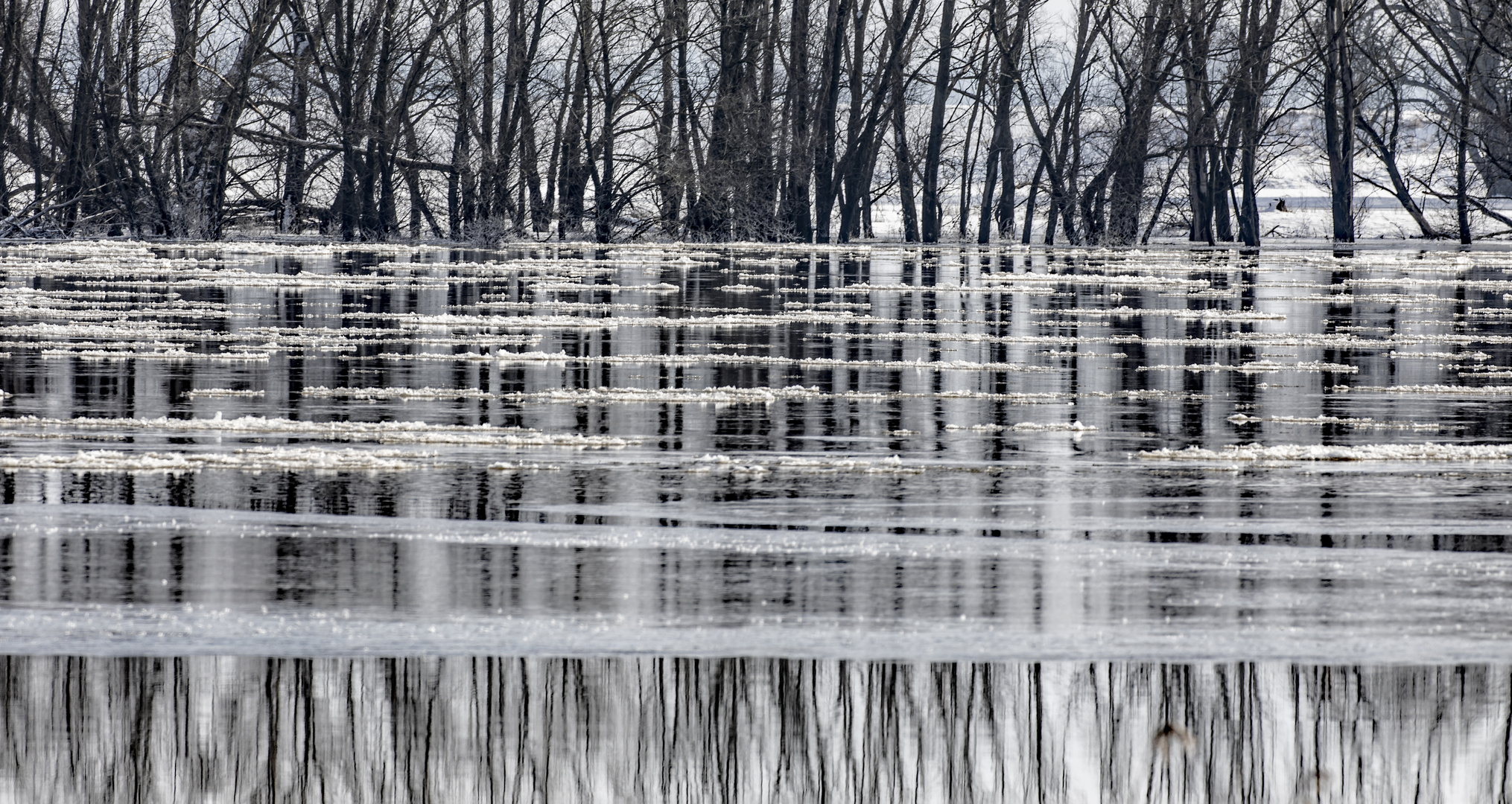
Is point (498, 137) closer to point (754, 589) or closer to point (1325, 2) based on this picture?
point (1325, 2)

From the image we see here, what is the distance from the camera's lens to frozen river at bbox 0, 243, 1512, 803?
12.4 ft

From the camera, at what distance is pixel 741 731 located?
154 inches

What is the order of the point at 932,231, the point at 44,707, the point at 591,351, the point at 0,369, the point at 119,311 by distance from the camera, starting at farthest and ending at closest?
the point at 932,231 → the point at 119,311 → the point at 591,351 → the point at 0,369 → the point at 44,707

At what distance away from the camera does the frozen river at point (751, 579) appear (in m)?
3.78

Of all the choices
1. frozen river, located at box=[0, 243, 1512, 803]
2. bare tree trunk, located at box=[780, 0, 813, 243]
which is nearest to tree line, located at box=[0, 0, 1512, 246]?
bare tree trunk, located at box=[780, 0, 813, 243]

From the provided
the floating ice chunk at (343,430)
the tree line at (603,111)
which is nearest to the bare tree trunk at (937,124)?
the tree line at (603,111)

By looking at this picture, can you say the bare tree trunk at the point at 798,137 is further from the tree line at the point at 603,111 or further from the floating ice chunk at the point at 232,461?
the floating ice chunk at the point at 232,461

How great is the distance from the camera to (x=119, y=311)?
54.3 feet

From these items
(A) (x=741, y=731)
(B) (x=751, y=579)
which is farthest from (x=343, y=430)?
(A) (x=741, y=731)

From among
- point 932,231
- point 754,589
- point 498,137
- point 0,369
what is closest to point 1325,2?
point 932,231

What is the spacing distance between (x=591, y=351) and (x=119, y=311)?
5739mm

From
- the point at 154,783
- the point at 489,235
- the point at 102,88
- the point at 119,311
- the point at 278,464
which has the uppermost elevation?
the point at 102,88

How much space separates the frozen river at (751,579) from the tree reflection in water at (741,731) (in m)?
0.01

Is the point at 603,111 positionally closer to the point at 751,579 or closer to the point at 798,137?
the point at 798,137
